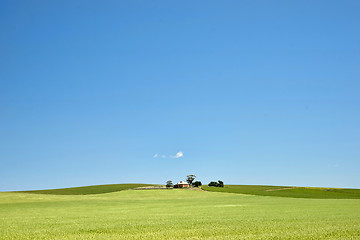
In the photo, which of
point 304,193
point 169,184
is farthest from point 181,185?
point 304,193

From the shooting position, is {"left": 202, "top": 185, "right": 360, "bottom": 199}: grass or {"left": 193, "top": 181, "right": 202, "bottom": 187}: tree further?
{"left": 193, "top": 181, "right": 202, "bottom": 187}: tree

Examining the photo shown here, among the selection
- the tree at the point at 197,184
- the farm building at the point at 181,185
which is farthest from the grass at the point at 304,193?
the tree at the point at 197,184

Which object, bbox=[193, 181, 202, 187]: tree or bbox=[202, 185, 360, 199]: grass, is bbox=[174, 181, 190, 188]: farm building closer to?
bbox=[193, 181, 202, 187]: tree

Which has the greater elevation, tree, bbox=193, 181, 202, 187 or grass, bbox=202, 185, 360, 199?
tree, bbox=193, 181, 202, 187

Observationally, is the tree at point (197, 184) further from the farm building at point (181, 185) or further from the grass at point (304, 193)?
the grass at point (304, 193)

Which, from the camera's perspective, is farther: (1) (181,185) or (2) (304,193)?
(1) (181,185)

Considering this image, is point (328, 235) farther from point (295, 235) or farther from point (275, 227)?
point (275, 227)

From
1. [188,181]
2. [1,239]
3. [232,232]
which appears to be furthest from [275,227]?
[188,181]

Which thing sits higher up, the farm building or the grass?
the farm building

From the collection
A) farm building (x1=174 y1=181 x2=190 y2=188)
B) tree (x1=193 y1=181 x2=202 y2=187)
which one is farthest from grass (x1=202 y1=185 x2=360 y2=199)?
tree (x1=193 y1=181 x2=202 y2=187)

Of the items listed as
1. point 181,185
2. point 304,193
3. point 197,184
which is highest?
point 197,184

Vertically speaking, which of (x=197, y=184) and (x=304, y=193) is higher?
(x=197, y=184)

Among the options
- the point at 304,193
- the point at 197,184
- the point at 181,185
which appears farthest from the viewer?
the point at 197,184

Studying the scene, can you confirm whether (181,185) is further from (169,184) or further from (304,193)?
(304,193)
